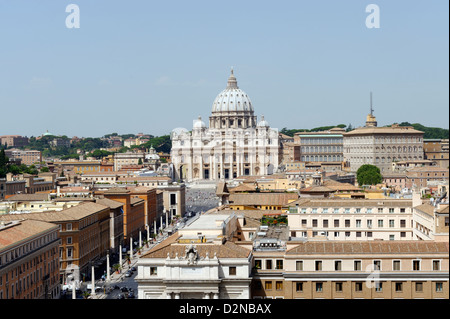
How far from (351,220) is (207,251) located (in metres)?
9.88

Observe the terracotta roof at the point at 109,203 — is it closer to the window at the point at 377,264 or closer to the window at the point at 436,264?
the window at the point at 377,264

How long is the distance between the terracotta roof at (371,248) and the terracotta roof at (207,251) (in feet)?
2.83

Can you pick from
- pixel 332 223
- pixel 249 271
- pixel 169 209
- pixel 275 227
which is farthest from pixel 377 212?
pixel 169 209

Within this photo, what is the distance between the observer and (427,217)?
19.6 meters

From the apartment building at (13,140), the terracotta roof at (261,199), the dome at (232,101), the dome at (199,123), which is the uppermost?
the dome at (232,101)

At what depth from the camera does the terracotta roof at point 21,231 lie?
22.3 m

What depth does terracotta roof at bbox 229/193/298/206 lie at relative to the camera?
3294cm

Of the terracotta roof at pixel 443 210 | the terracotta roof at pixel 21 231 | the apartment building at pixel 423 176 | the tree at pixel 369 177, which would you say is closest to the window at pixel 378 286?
the terracotta roof at pixel 443 210

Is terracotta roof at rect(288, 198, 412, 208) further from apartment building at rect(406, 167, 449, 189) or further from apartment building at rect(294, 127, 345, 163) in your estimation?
apartment building at rect(294, 127, 345, 163)

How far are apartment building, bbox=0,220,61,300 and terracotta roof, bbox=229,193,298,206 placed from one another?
7.81 meters

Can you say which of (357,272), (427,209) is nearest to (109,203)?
(427,209)

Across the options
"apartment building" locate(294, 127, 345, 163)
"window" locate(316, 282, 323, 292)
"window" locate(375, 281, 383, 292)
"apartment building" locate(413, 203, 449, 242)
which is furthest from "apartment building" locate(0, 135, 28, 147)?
"window" locate(375, 281, 383, 292)
